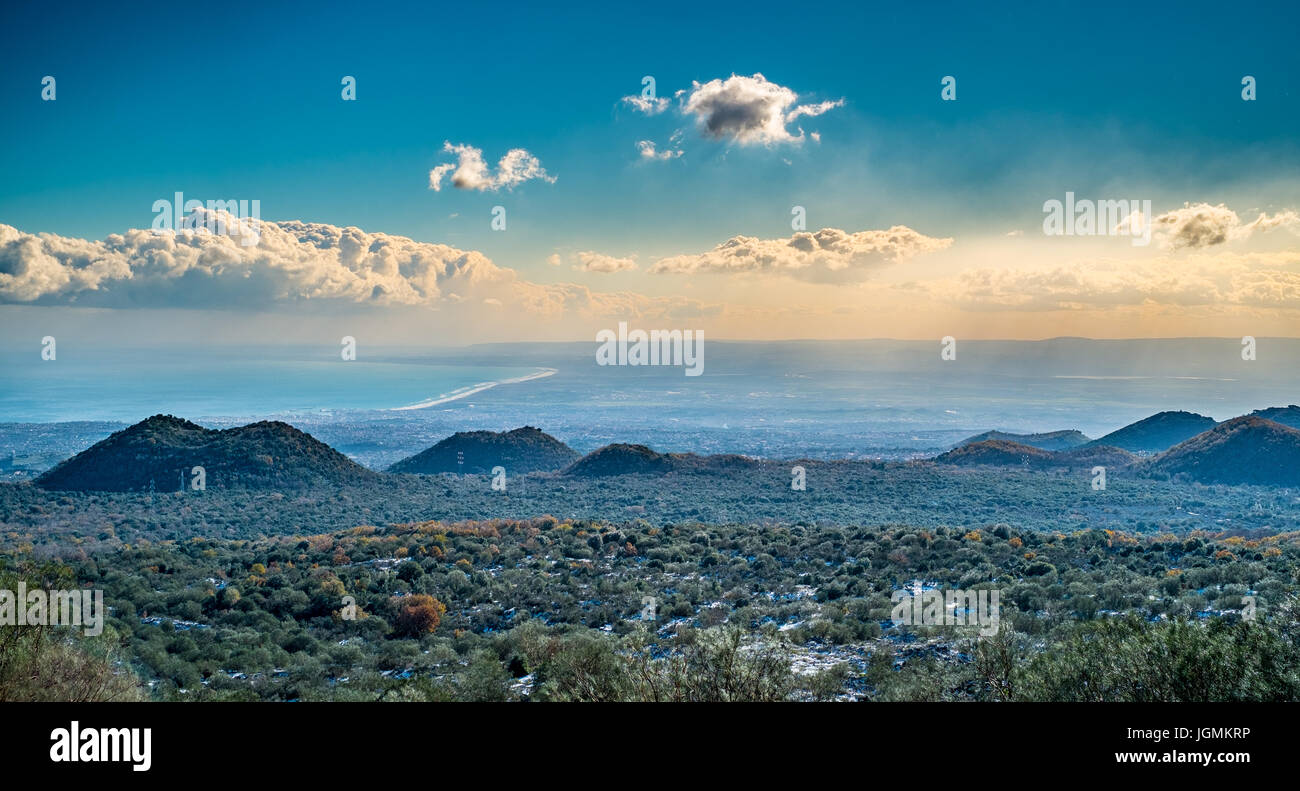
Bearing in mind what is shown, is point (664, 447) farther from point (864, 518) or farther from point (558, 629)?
point (558, 629)

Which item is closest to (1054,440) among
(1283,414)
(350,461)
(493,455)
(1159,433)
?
(1159,433)

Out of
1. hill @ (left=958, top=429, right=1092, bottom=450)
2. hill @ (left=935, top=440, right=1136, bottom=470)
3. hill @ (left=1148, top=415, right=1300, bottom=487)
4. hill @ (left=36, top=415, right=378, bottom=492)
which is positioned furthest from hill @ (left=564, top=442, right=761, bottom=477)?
hill @ (left=958, top=429, right=1092, bottom=450)

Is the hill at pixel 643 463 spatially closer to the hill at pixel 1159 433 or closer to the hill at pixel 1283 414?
the hill at pixel 1159 433

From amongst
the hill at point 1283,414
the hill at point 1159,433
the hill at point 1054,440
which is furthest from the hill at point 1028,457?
the hill at point 1283,414

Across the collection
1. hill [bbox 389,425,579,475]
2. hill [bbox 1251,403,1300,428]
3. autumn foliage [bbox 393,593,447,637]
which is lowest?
hill [bbox 389,425,579,475]

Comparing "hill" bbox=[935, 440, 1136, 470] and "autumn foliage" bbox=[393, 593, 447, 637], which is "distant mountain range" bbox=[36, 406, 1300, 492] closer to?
"hill" bbox=[935, 440, 1136, 470]
